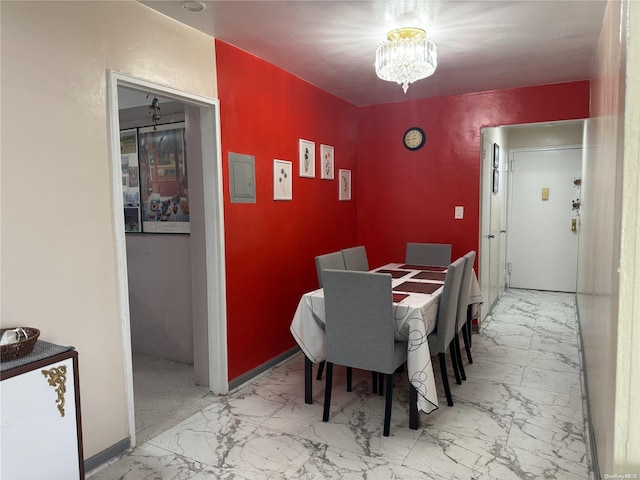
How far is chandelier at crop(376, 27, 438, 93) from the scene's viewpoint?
2.45 metres

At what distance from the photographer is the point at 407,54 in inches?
96.3

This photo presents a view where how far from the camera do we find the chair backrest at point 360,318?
7.77 feet

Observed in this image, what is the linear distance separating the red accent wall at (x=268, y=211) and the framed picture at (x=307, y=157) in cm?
5

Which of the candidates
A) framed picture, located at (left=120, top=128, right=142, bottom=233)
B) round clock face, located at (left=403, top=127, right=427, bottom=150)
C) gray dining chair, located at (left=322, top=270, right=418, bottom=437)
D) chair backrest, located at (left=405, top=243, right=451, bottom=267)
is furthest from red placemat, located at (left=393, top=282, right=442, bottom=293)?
framed picture, located at (left=120, top=128, right=142, bottom=233)

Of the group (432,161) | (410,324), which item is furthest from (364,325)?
(432,161)

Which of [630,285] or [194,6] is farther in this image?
[194,6]

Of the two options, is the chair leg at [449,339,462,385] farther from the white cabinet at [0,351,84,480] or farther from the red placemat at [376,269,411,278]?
the white cabinet at [0,351,84,480]

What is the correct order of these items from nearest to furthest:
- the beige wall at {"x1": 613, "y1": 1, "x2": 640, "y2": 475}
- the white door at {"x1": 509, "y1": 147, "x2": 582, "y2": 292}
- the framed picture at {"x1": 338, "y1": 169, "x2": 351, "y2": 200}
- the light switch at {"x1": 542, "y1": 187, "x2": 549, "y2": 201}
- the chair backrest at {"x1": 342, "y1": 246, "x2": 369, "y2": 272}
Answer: the beige wall at {"x1": 613, "y1": 1, "x2": 640, "y2": 475} → the chair backrest at {"x1": 342, "y1": 246, "x2": 369, "y2": 272} → the framed picture at {"x1": 338, "y1": 169, "x2": 351, "y2": 200} → the white door at {"x1": 509, "y1": 147, "x2": 582, "y2": 292} → the light switch at {"x1": 542, "y1": 187, "x2": 549, "y2": 201}

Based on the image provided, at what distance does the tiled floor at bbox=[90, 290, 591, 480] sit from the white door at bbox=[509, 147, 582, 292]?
9.02 ft

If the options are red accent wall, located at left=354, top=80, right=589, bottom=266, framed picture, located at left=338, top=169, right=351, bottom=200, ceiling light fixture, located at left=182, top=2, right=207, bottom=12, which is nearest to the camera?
ceiling light fixture, located at left=182, top=2, right=207, bottom=12

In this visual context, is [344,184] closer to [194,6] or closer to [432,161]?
[432,161]

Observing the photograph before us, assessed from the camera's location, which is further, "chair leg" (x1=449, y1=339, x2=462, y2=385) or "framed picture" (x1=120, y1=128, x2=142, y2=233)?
"framed picture" (x1=120, y1=128, x2=142, y2=233)

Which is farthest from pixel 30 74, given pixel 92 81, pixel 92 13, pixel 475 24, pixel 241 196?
pixel 475 24

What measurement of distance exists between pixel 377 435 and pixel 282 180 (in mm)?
2003
